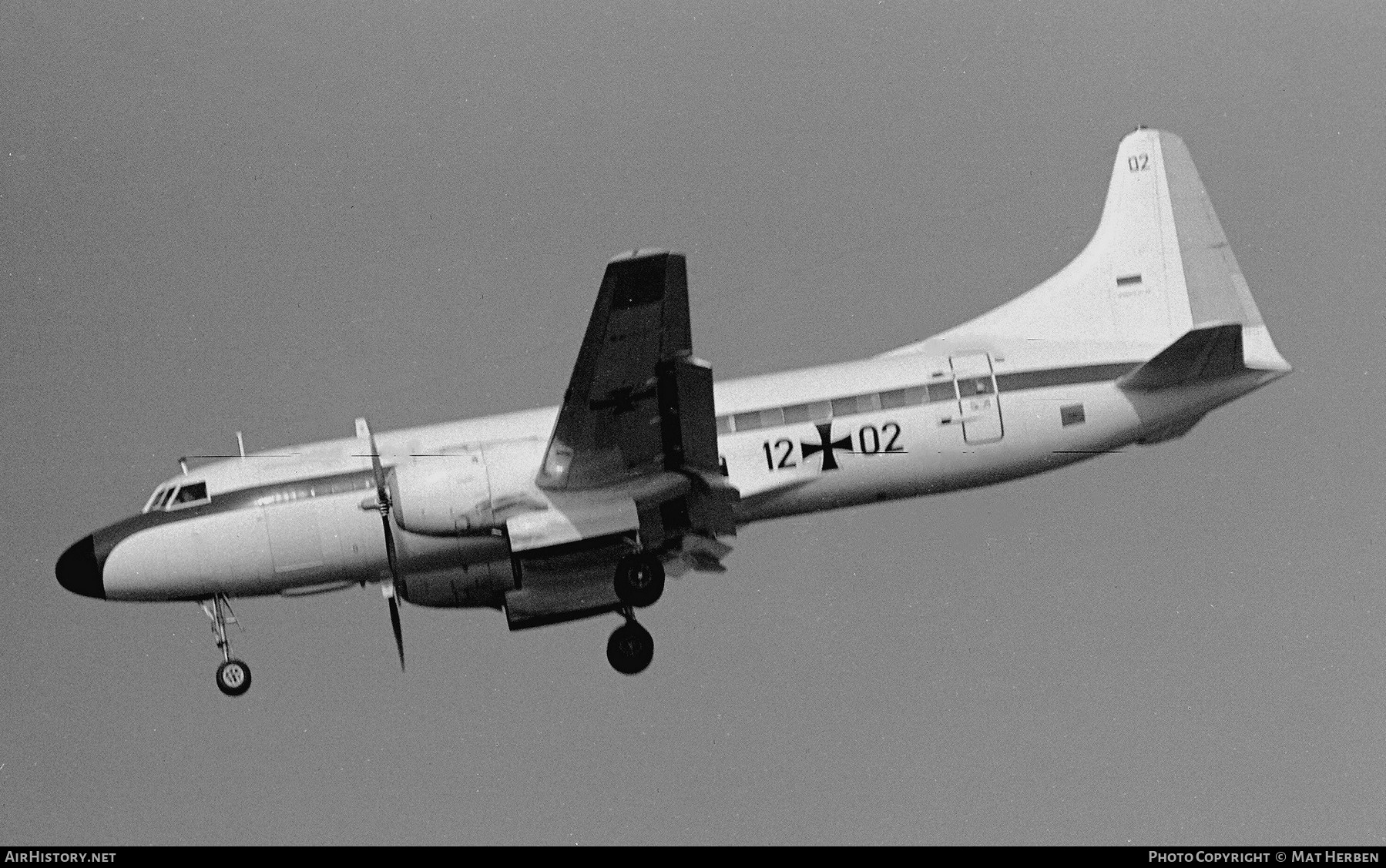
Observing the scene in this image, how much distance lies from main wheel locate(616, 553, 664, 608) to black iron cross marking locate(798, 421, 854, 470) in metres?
2.77

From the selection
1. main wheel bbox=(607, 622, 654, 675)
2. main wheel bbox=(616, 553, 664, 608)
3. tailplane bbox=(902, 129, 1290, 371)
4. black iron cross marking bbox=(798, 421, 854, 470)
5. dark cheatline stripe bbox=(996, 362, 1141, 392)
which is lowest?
main wheel bbox=(607, 622, 654, 675)

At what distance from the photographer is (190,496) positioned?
28.0 metres

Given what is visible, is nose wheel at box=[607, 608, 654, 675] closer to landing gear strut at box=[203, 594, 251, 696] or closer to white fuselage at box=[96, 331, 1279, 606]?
white fuselage at box=[96, 331, 1279, 606]

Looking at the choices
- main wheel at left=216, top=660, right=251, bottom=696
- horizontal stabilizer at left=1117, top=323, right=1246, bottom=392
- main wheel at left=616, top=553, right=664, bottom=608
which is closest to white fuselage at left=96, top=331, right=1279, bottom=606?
horizontal stabilizer at left=1117, top=323, right=1246, bottom=392

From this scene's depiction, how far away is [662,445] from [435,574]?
4953 millimetres

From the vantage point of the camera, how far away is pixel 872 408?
91.8 feet

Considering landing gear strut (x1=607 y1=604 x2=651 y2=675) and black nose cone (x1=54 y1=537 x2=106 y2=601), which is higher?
black nose cone (x1=54 y1=537 x2=106 y2=601)

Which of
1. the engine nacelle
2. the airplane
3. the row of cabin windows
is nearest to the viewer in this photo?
the engine nacelle

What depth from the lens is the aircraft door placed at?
28.0m

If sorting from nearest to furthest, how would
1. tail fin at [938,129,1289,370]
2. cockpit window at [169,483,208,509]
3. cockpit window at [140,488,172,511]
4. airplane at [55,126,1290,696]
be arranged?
airplane at [55,126,1290,696], cockpit window at [169,483,208,509], cockpit window at [140,488,172,511], tail fin at [938,129,1289,370]

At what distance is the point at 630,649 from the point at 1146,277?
31.5 feet

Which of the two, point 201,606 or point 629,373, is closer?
point 629,373

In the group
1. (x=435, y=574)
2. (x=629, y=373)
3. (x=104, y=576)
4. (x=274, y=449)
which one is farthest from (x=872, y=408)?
(x=104, y=576)
